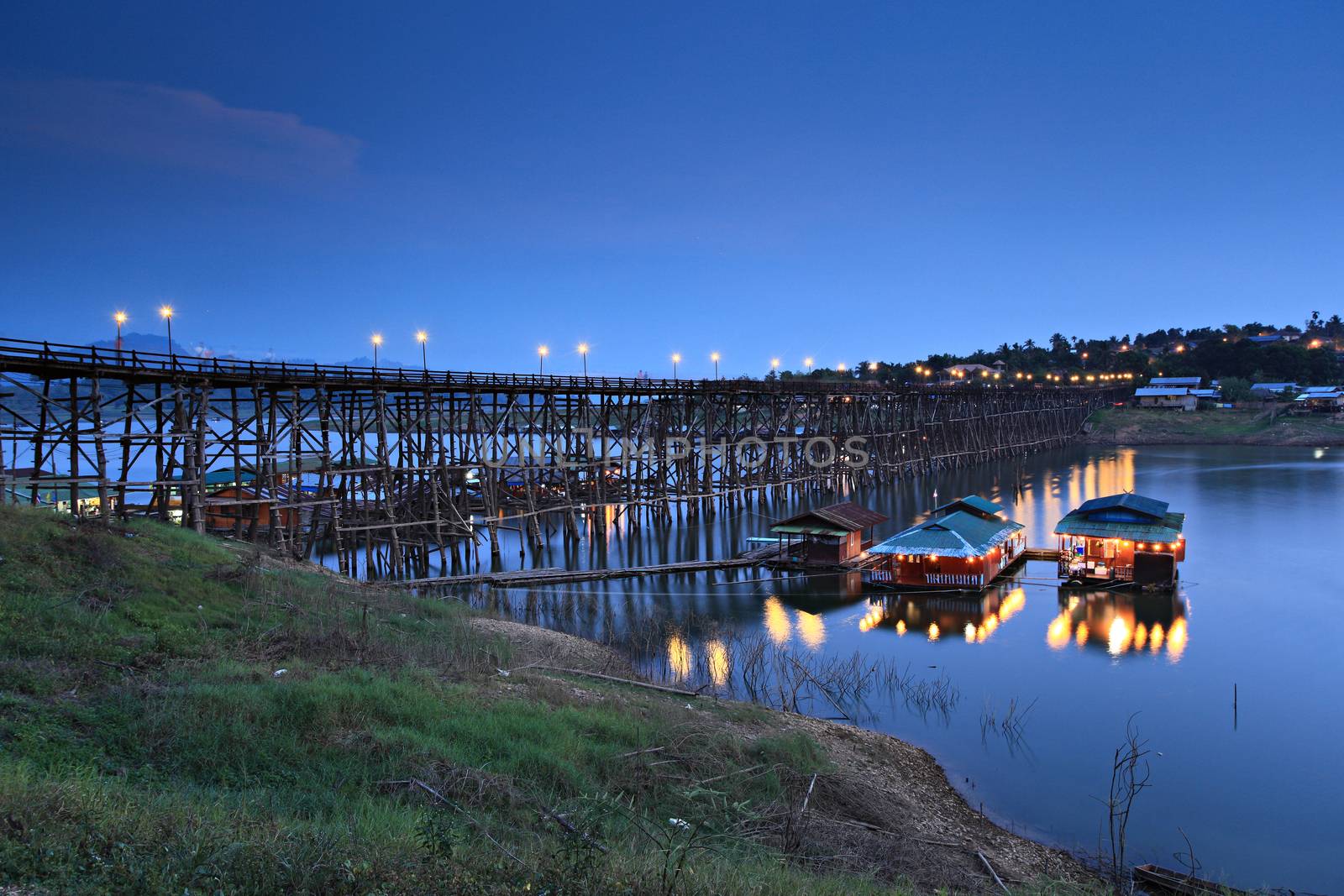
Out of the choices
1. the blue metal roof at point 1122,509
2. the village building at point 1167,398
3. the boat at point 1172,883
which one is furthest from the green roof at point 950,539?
the village building at point 1167,398

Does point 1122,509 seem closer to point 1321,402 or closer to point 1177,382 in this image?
point 1321,402

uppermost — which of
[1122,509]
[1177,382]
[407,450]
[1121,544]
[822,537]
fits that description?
[1177,382]

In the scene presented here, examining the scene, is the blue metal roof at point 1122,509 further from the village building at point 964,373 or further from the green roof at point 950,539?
the village building at point 964,373

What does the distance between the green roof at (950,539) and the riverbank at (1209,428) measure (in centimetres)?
6769

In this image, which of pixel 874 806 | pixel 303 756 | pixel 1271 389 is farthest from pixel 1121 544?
pixel 1271 389

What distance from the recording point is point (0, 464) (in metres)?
18.1

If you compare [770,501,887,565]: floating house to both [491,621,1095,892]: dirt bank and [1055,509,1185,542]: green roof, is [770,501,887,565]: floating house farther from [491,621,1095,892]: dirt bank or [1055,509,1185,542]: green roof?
[491,621,1095,892]: dirt bank

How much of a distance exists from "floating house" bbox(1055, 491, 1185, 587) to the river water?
83cm

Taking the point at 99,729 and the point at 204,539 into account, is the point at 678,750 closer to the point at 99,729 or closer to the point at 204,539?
the point at 99,729

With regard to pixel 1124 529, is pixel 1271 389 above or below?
above

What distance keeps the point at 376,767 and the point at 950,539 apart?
2152 cm

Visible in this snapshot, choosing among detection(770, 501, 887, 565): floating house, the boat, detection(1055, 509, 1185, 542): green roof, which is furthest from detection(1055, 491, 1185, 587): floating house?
the boat

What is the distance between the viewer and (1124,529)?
26984 mm

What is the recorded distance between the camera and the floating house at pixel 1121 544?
25594mm
